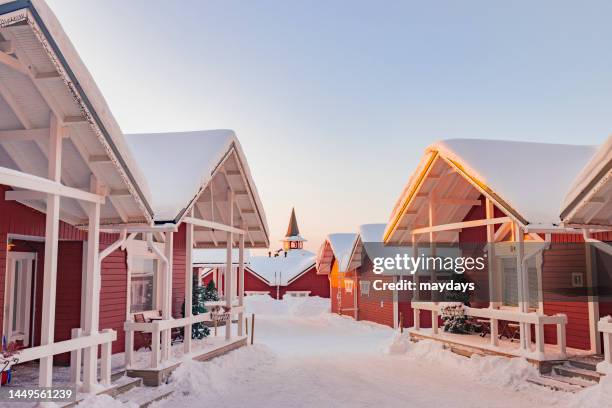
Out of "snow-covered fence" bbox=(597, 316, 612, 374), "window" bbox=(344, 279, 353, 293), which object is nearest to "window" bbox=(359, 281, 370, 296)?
"window" bbox=(344, 279, 353, 293)

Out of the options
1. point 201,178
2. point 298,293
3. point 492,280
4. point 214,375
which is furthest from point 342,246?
point 201,178

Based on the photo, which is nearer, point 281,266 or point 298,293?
point 298,293

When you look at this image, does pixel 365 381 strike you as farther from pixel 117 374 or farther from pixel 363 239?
pixel 363 239

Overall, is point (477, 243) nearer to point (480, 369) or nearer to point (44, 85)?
point (480, 369)

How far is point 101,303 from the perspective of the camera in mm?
12188

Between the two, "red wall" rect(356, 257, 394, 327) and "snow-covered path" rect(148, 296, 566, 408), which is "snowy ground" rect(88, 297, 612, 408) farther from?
"red wall" rect(356, 257, 394, 327)

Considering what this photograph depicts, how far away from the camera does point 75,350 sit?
8312mm

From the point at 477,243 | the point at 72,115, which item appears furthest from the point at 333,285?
the point at 72,115

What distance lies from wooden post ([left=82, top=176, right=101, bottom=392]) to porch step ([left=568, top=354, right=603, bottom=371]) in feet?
29.3

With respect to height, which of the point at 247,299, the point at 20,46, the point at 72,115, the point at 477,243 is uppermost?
the point at 20,46

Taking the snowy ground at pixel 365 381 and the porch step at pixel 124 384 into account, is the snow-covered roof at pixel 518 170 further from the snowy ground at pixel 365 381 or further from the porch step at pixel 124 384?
the porch step at pixel 124 384

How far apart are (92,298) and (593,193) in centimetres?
854

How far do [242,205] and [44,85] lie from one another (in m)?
8.88

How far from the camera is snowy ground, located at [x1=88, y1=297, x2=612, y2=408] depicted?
9805 millimetres
